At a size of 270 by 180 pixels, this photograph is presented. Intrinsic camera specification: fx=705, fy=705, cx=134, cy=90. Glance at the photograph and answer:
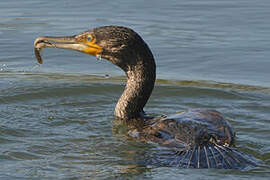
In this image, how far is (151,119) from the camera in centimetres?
773

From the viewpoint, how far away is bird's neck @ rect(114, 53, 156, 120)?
26.2 feet

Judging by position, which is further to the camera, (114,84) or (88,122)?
(114,84)

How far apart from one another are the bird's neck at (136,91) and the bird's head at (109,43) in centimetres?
16

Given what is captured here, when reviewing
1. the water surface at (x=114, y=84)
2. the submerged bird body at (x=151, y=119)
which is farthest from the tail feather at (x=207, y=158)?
the water surface at (x=114, y=84)

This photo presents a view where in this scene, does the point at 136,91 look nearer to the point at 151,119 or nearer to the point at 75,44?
the point at 151,119

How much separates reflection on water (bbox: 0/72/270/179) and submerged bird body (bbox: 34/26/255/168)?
18cm

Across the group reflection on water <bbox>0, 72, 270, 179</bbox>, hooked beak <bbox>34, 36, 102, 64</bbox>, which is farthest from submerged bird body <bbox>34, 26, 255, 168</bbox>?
reflection on water <bbox>0, 72, 270, 179</bbox>

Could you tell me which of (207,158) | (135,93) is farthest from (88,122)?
(207,158)

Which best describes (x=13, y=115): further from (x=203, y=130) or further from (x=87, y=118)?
Result: (x=203, y=130)

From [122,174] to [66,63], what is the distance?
15.5 feet

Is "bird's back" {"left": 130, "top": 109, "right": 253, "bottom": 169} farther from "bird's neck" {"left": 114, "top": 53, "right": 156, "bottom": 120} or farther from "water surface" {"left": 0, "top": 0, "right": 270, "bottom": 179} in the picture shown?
"bird's neck" {"left": 114, "top": 53, "right": 156, "bottom": 120}

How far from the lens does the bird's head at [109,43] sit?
25.0ft

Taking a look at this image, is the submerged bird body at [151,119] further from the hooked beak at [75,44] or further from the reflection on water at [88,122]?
the reflection on water at [88,122]

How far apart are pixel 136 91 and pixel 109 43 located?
746 mm
